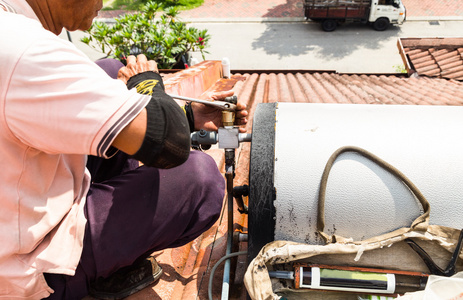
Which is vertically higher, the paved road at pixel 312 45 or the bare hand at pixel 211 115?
the bare hand at pixel 211 115

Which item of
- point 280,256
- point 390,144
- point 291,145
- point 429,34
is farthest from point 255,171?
point 429,34

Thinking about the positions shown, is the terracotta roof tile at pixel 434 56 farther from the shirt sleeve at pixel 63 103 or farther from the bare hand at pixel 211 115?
the shirt sleeve at pixel 63 103

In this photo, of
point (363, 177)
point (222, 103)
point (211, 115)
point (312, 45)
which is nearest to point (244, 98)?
point (211, 115)

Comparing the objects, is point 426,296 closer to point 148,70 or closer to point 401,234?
point 401,234

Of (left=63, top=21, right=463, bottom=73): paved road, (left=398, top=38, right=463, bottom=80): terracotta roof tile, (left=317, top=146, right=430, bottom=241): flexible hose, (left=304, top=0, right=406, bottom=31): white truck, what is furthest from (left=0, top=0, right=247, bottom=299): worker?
(left=304, top=0, right=406, bottom=31): white truck

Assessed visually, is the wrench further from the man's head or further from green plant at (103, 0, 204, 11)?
green plant at (103, 0, 204, 11)

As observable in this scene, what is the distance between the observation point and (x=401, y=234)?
1186 millimetres

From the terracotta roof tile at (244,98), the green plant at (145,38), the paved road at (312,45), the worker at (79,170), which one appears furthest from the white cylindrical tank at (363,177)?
the paved road at (312,45)

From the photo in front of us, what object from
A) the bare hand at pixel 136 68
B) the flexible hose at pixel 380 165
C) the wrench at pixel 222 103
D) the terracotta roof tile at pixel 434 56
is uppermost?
the bare hand at pixel 136 68

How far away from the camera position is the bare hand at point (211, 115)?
1.58 meters

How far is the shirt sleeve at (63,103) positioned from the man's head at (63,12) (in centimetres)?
35

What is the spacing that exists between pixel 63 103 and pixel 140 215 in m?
0.56

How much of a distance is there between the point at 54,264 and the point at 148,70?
93 cm

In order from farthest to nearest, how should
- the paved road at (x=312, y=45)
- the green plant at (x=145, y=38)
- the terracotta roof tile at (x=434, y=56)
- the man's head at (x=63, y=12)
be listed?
the paved road at (x=312, y=45) → the green plant at (x=145, y=38) → the terracotta roof tile at (x=434, y=56) → the man's head at (x=63, y=12)
